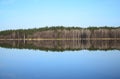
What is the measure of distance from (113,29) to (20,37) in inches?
1387

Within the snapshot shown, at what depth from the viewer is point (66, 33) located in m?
94.8

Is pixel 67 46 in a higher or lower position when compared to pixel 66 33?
lower

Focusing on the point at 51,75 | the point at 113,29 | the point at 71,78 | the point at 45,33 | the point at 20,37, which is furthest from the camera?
the point at 20,37

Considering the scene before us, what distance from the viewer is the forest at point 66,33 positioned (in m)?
90.8

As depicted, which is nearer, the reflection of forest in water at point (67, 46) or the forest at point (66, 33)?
the reflection of forest in water at point (67, 46)

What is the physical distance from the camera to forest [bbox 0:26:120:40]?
9075 cm

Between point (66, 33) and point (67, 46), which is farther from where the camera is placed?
point (66, 33)

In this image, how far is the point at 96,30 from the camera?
92.3 metres

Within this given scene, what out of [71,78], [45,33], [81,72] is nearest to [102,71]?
[81,72]

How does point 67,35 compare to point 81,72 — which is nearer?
point 81,72

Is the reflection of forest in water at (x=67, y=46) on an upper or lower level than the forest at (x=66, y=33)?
lower

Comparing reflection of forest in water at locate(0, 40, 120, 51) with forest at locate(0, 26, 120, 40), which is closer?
reflection of forest in water at locate(0, 40, 120, 51)

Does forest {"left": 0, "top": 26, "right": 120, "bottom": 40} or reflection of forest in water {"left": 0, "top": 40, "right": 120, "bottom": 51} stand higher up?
forest {"left": 0, "top": 26, "right": 120, "bottom": 40}

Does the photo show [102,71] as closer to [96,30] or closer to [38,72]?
[38,72]
